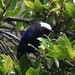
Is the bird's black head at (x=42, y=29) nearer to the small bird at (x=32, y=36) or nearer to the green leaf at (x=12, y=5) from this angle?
the small bird at (x=32, y=36)

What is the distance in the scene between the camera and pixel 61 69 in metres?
1.02

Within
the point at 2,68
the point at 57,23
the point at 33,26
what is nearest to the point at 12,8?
the point at 33,26

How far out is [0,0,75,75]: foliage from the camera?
36.5 inches

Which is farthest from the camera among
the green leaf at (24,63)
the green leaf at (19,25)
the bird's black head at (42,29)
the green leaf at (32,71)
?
the green leaf at (19,25)

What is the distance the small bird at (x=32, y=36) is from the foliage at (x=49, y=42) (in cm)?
3

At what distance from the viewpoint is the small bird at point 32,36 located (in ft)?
3.82

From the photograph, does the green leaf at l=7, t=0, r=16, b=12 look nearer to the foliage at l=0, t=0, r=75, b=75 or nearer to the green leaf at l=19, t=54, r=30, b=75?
the foliage at l=0, t=0, r=75, b=75

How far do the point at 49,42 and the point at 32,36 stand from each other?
0.78 ft

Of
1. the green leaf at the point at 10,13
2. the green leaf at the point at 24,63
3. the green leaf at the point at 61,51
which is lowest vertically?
the green leaf at the point at 24,63

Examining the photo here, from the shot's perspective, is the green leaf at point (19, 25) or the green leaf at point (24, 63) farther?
the green leaf at point (19, 25)

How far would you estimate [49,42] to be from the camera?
3.16ft

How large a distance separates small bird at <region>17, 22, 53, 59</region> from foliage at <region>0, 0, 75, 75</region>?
3 cm

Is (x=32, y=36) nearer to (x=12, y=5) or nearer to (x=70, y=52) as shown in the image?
(x=12, y=5)

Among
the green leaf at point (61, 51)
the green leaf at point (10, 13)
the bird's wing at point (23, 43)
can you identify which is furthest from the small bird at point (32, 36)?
the green leaf at point (61, 51)
